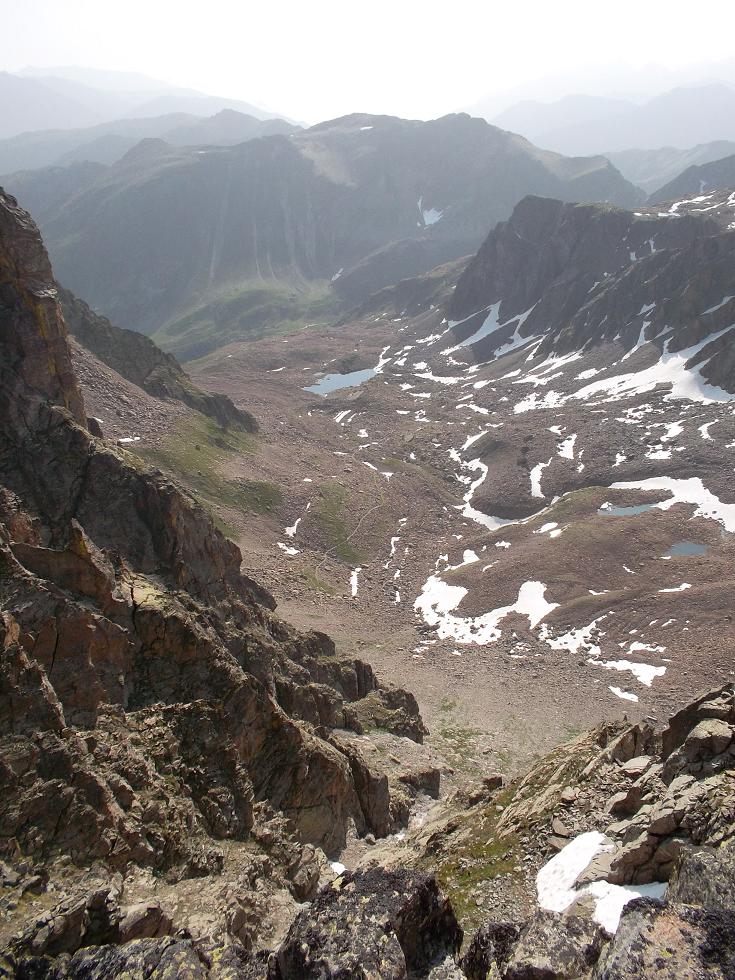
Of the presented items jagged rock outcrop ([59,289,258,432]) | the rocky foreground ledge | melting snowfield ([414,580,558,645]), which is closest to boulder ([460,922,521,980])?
the rocky foreground ledge

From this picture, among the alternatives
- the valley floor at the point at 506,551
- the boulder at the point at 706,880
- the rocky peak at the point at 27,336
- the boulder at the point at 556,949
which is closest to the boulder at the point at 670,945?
the boulder at the point at 706,880

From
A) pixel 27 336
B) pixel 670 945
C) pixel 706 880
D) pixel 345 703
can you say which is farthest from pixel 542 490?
pixel 670 945

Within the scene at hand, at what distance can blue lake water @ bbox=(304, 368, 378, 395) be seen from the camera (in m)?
164

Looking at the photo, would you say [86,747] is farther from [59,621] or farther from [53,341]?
[53,341]

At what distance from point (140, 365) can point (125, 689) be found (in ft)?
336

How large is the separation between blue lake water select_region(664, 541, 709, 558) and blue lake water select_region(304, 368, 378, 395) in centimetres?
9882

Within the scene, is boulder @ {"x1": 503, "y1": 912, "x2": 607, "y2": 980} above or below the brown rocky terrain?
above

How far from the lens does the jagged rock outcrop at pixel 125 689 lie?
56.2ft

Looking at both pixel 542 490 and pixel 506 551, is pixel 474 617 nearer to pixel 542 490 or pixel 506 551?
pixel 506 551

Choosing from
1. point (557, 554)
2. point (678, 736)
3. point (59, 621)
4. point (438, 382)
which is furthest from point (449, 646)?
point (438, 382)

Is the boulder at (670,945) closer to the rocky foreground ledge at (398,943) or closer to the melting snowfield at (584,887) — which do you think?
the rocky foreground ledge at (398,943)

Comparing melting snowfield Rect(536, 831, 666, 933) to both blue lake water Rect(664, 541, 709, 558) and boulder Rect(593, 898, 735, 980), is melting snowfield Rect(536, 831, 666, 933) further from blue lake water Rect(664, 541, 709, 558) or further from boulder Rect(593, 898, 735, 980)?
blue lake water Rect(664, 541, 709, 558)

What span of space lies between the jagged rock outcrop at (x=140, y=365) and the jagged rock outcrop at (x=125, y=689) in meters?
68.3

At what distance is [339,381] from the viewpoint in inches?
6688
